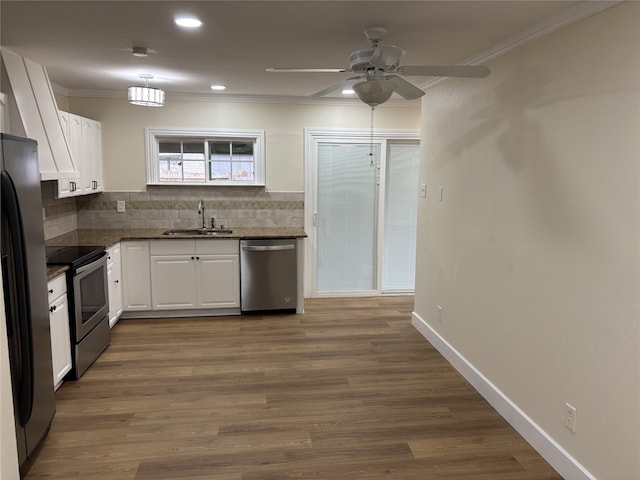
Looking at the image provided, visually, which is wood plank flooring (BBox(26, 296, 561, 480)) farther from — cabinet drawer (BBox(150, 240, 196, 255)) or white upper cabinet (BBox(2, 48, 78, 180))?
white upper cabinet (BBox(2, 48, 78, 180))

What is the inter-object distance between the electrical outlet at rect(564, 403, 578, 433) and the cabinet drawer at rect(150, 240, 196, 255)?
3.72m

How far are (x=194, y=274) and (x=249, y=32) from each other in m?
2.88

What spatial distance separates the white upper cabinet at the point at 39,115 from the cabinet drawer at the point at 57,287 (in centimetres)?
75

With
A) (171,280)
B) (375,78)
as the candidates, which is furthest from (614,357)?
(171,280)

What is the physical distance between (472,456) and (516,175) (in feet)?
5.56

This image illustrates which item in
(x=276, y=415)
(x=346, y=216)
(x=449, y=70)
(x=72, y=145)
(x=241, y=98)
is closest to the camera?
(x=449, y=70)

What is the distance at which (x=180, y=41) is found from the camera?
305 cm

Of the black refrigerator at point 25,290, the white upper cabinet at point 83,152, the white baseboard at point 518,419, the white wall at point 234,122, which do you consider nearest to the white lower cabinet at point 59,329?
the black refrigerator at point 25,290

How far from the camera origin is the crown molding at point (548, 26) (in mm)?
2229

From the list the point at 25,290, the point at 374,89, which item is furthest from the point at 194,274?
the point at 374,89

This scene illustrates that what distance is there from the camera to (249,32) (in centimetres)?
283

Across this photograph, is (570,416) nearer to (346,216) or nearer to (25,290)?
(25,290)

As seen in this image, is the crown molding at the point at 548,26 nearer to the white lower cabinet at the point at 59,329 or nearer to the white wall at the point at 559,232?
the white wall at the point at 559,232

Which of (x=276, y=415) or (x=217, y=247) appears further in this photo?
(x=217, y=247)
